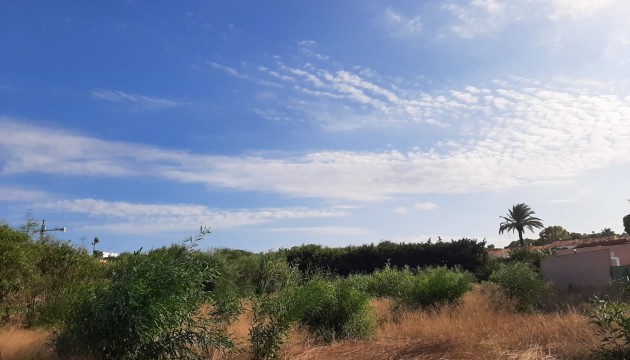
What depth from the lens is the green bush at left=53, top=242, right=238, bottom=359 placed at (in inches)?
280

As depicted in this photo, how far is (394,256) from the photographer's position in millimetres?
43312

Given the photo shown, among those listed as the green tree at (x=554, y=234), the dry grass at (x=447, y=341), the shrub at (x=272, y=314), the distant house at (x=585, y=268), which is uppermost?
the green tree at (x=554, y=234)

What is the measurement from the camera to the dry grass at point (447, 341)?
891cm

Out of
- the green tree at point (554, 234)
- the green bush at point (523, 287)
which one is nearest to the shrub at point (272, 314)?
the green bush at point (523, 287)

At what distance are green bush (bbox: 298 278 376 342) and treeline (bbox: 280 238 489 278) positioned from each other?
28.5m

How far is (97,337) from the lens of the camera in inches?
288

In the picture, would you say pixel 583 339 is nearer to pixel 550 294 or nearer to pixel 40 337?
pixel 40 337

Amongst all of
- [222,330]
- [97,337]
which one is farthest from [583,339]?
[97,337]

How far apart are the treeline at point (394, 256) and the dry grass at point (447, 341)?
94.7 feet

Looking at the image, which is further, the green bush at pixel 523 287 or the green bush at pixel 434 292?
the green bush at pixel 434 292

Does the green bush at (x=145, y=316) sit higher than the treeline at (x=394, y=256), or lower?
lower

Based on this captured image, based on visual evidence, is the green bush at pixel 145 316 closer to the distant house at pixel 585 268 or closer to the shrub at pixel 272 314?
the shrub at pixel 272 314

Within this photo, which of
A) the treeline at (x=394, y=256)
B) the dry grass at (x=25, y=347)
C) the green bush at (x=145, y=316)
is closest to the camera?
the green bush at (x=145, y=316)

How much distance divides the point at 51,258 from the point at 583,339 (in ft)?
44.0
